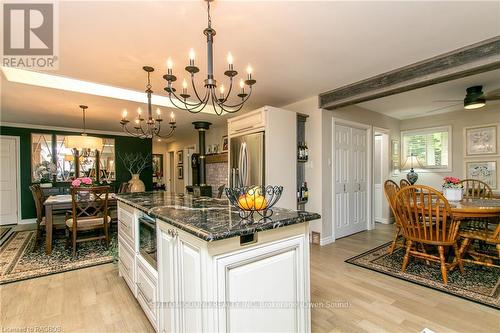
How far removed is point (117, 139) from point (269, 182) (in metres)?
5.43

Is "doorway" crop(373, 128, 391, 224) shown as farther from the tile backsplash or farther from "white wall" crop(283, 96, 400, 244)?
the tile backsplash

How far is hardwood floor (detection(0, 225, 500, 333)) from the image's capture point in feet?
5.90

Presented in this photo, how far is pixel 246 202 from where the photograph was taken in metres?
1.33

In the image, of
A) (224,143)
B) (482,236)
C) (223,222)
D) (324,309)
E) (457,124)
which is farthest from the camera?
(224,143)

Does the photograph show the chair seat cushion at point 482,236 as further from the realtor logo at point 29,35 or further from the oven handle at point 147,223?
the realtor logo at point 29,35

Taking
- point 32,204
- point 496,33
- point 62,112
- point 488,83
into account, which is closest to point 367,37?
point 496,33

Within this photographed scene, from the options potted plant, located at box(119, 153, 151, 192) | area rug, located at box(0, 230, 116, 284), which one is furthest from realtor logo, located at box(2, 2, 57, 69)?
potted plant, located at box(119, 153, 151, 192)

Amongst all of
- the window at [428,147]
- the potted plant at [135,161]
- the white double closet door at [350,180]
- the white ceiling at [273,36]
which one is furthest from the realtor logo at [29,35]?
the window at [428,147]

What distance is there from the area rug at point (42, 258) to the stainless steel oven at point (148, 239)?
158 centimetres

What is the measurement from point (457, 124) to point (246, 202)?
533 cm

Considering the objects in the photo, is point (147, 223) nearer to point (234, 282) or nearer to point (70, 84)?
point (234, 282)

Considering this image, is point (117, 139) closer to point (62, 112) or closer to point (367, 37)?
point (62, 112)

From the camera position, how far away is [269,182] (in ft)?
11.3

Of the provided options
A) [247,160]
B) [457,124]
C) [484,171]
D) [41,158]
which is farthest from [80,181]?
[484,171]
